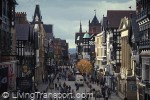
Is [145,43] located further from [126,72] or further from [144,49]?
[126,72]

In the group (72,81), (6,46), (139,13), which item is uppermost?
(139,13)

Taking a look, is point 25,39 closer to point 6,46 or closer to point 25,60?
point 25,60

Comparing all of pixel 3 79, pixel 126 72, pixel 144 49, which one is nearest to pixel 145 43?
pixel 144 49

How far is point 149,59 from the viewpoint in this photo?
39.7 meters

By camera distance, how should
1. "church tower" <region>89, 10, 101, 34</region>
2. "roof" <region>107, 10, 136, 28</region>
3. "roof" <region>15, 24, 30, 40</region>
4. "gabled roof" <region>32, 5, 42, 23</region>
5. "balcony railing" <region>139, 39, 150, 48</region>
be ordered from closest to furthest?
"balcony railing" <region>139, 39, 150, 48</region>
"roof" <region>15, 24, 30, 40</region>
"roof" <region>107, 10, 136, 28</region>
"gabled roof" <region>32, 5, 42, 23</region>
"church tower" <region>89, 10, 101, 34</region>

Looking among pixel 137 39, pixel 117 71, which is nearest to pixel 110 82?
pixel 117 71

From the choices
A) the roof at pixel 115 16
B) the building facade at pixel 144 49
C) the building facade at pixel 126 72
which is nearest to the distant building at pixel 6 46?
the building facade at pixel 144 49

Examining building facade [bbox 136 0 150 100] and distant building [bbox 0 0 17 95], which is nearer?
distant building [bbox 0 0 17 95]

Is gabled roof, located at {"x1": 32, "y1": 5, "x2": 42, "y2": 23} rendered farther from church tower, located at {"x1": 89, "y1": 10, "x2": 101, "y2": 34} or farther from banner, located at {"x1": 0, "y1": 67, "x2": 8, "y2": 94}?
banner, located at {"x1": 0, "y1": 67, "x2": 8, "y2": 94}

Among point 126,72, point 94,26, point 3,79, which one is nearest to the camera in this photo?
point 3,79

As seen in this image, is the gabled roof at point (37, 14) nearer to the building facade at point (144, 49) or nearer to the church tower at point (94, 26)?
the church tower at point (94, 26)

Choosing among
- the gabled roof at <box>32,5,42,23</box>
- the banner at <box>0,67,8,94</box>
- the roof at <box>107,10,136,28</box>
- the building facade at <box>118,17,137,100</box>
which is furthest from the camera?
the gabled roof at <box>32,5,42,23</box>

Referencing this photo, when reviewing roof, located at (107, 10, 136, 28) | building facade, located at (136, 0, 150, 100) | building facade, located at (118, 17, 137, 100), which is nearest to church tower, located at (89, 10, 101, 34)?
roof, located at (107, 10, 136, 28)

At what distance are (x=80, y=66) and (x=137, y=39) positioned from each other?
64.8 meters
